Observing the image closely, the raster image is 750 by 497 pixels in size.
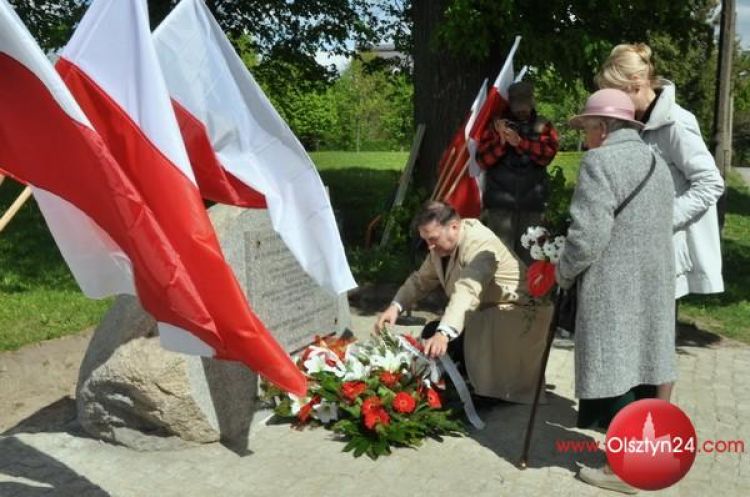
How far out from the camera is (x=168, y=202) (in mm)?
2973

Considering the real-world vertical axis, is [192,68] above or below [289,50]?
below

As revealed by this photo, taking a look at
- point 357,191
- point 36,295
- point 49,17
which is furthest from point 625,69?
point 49,17

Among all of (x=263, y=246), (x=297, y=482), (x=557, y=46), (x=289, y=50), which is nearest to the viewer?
(x=297, y=482)

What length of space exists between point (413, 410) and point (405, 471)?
47 centimetres

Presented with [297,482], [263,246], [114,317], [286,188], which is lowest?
[297,482]

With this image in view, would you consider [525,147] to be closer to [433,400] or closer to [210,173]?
[433,400]

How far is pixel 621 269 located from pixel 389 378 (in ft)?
5.30

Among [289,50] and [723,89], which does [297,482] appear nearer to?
[723,89]

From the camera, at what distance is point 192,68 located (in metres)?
3.55

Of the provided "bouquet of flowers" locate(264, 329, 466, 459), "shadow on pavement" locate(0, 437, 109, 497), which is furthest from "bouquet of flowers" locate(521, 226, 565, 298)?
"shadow on pavement" locate(0, 437, 109, 497)

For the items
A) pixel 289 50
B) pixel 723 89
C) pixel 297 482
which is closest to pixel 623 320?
pixel 297 482

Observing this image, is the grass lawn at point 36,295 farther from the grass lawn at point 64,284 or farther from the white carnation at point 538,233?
the white carnation at point 538,233

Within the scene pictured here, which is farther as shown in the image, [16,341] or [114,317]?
[16,341]

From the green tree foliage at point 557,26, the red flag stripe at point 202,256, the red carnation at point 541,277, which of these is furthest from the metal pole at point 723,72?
the red flag stripe at point 202,256
